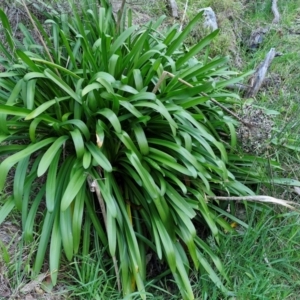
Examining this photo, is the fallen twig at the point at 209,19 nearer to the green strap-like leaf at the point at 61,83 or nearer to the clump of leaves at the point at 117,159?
the clump of leaves at the point at 117,159

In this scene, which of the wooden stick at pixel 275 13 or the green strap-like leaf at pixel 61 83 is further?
the wooden stick at pixel 275 13

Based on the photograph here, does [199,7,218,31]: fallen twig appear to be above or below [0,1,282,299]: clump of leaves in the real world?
above

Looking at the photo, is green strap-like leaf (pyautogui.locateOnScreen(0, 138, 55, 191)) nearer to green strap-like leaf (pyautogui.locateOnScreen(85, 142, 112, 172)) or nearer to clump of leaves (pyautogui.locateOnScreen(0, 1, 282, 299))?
clump of leaves (pyautogui.locateOnScreen(0, 1, 282, 299))

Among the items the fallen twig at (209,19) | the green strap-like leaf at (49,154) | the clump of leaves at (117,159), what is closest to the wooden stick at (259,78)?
the fallen twig at (209,19)

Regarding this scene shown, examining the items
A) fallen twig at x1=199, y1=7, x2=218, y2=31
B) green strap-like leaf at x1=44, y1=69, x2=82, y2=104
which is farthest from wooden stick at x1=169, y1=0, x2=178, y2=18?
green strap-like leaf at x1=44, y1=69, x2=82, y2=104

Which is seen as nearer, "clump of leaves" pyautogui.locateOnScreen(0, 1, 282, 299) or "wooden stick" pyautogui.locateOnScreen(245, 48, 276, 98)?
"clump of leaves" pyautogui.locateOnScreen(0, 1, 282, 299)

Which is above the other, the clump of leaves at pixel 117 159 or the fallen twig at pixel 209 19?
the fallen twig at pixel 209 19

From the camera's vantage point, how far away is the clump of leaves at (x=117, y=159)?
2053 millimetres

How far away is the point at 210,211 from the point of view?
243cm

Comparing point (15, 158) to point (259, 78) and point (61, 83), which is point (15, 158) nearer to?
point (61, 83)

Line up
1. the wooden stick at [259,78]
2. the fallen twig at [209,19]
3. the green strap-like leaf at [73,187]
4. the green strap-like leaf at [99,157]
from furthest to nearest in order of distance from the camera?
the fallen twig at [209,19] → the wooden stick at [259,78] → the green strap-like leaf at [99,157] → the green strap-like leaf at [73,187]

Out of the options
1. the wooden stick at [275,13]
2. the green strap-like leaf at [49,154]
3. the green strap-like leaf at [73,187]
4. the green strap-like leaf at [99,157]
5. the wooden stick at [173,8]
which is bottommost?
the green strap-like leaf at [73,187]

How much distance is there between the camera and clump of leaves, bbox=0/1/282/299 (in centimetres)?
205

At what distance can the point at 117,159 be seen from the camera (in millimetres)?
2352
